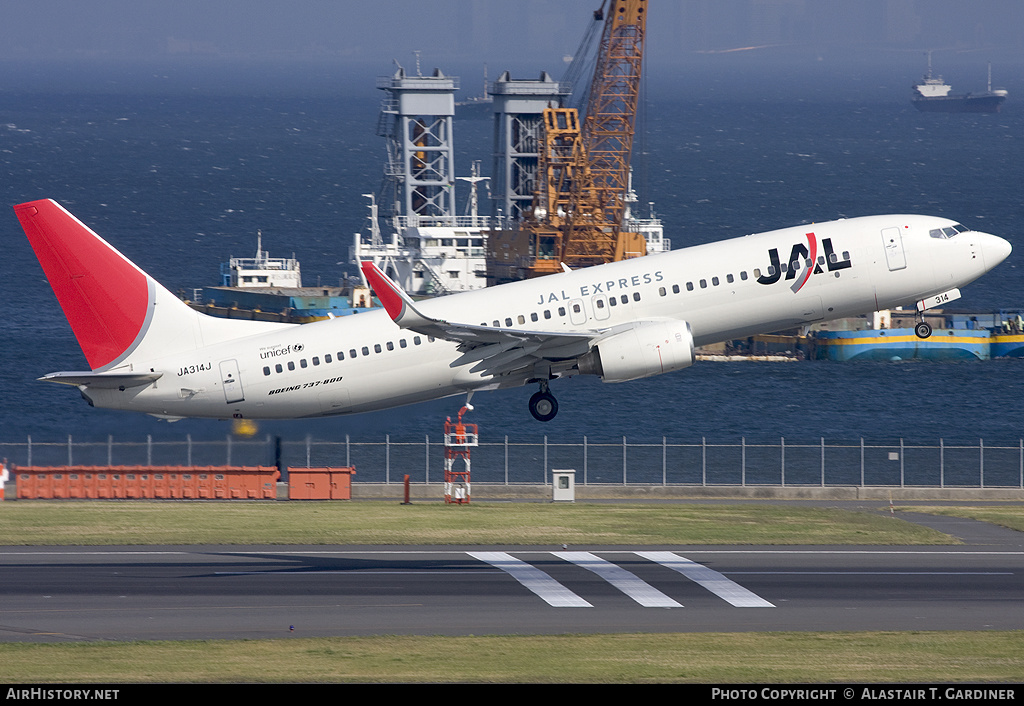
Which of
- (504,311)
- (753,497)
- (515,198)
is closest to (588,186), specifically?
(515,198)

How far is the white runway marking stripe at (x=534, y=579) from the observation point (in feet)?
125

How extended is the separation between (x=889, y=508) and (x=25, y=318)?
10834 cm

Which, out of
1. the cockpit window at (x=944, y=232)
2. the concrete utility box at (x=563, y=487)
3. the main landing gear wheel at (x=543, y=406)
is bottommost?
the concrete utility box at (x=563, y=487)

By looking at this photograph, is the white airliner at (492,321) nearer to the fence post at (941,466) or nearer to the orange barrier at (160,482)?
the orange barrier at (160,482)

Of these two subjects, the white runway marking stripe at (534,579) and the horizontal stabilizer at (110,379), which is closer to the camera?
the white runway marking stripe at (534,579)

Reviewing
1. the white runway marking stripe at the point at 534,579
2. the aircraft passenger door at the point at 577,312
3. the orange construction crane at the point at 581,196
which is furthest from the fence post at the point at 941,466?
the orange construction crane at the point at 581,196

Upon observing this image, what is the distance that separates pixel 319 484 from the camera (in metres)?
62.8

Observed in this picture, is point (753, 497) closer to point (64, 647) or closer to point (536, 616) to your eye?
point (536, 616)

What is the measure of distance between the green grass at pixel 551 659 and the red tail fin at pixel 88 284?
18518 mm

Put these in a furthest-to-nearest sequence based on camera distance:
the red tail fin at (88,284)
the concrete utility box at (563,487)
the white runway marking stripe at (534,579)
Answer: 1. the concrete utility box at (563,487)
2. the red tail fin at (88,284)
3. the white runway marking stripe at (534,579)

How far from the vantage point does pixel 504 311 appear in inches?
1889

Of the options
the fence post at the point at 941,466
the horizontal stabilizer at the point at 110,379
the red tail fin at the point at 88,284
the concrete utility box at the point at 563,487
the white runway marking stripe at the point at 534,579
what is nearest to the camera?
the white runway marking stripe at the point at 534,579

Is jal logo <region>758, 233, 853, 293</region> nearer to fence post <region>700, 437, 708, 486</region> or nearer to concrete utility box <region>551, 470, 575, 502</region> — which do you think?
concrete utility box <region>551, 470, 575, 502</region>

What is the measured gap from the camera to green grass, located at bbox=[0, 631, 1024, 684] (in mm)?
30141
